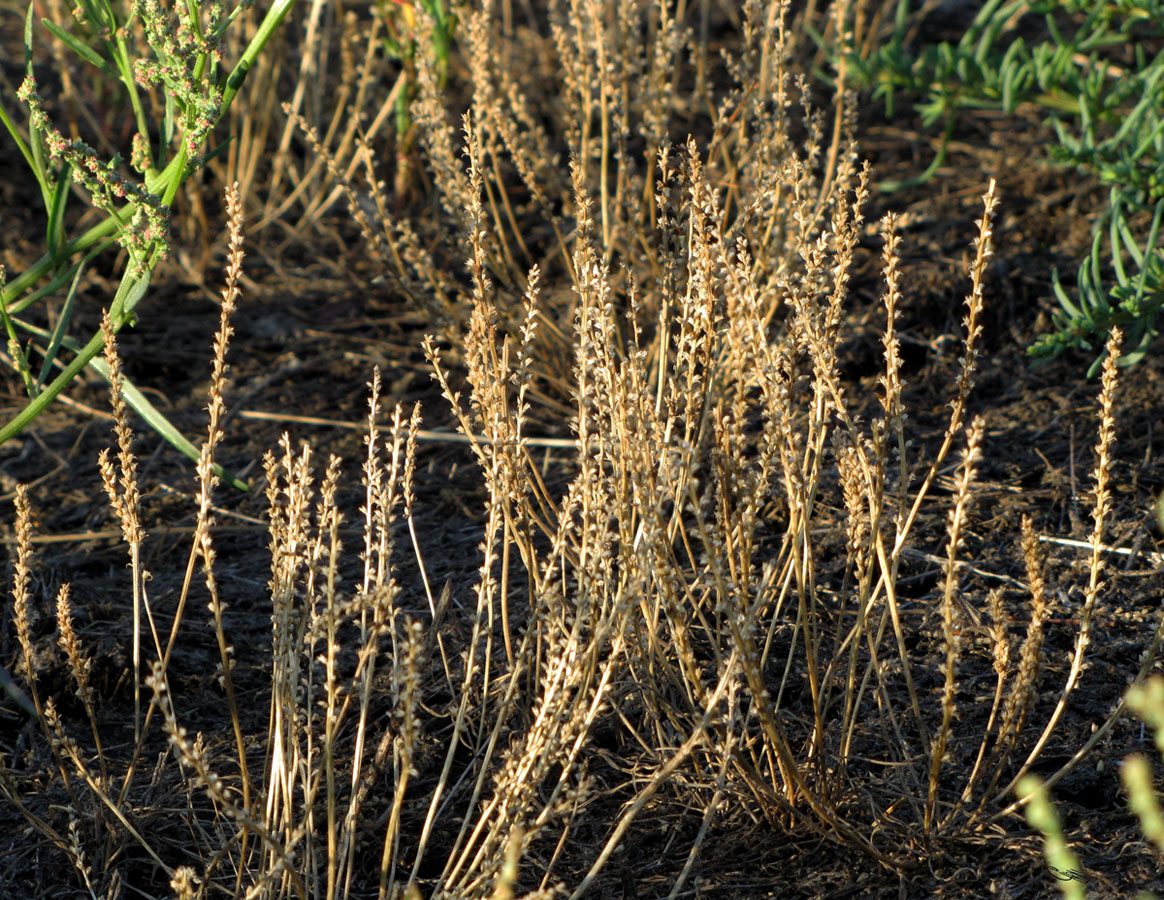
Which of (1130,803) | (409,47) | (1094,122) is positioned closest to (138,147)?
(409,47)

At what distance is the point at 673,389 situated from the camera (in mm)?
1521

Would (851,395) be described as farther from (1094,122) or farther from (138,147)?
(138,147)

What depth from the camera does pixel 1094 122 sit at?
2842 mm

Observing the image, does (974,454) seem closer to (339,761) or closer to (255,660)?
(339,761)

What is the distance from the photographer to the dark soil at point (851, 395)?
1.60 meters

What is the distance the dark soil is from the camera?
1.60 metres

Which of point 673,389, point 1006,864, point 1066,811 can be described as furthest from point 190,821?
point 1066,811

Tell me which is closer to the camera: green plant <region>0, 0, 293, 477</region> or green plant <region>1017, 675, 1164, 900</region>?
green plant <region>1017, 675, 1164, 900</region>

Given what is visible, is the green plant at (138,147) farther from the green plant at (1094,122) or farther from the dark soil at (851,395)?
the green plant at (1094,122)

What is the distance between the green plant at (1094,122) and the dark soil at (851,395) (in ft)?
0.55

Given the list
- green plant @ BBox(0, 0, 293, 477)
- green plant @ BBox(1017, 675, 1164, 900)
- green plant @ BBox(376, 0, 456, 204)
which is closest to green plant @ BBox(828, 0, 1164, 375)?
green plant @ BBox(1017, 675, 1164, 900)

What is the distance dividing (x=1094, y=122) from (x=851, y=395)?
90 cm

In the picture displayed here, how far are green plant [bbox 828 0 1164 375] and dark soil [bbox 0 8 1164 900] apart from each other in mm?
166

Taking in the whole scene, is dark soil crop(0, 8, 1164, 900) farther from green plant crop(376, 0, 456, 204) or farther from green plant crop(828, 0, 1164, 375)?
green plant crop(376, 0, 456, 204)
